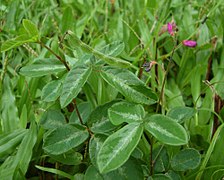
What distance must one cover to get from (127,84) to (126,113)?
0.19 feet

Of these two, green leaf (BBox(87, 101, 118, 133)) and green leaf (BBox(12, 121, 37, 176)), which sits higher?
green leaf (BBox(87, 101, 118, 133))

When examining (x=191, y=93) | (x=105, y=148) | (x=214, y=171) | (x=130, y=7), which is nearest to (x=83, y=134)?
(x=105, y=148)

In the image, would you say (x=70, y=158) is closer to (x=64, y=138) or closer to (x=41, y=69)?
(x=64, y=138)

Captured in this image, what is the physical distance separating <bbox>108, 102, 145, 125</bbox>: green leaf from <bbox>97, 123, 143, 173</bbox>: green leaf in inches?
1.3

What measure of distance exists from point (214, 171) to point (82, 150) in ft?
1.02

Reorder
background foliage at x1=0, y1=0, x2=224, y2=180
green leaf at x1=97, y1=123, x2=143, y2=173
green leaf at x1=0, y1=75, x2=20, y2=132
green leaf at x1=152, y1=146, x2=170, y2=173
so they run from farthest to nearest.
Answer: green leaf at x1=0, y1=75, x2=20, y2=132, green leaf at x1=152, y1=146, x2=170, y2=173, background foliage at x1=0, y1=0, x2=224, y2=180, green leaf at x1=97, y1=123, x2=143, y2=173

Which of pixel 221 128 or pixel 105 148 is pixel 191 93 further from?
pixel 105 148

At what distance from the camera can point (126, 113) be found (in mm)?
803

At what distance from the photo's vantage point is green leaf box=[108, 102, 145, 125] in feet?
2.58

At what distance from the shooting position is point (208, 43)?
1538 millimetres

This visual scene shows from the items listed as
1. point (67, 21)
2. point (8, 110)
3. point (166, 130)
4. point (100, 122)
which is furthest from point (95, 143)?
point (67, 21)

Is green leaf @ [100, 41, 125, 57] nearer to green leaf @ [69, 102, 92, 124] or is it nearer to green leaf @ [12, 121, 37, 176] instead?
green leaf @ [69, 102, 92, 124]

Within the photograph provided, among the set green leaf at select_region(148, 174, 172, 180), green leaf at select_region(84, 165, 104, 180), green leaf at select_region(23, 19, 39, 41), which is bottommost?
green leaf at select_region(148, 174, 172, 180)

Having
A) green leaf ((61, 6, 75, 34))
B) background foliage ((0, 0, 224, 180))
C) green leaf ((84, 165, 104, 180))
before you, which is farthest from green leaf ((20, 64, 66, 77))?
green leaf ((61, 6, 75, 34))
